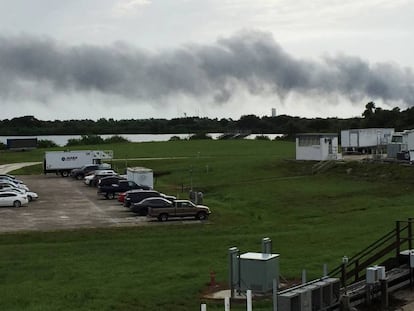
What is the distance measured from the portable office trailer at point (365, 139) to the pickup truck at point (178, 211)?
46578mm

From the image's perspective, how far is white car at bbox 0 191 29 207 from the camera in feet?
163

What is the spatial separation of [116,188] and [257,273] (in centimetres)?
3756

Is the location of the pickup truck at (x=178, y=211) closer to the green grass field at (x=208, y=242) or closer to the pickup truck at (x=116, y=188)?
the green grass field at (x=208, y=242)

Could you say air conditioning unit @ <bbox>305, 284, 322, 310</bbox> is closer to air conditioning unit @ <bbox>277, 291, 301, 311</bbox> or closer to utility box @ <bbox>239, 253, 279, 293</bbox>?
air conditioning unit @ <bbox>277, 291, 301, 311</bbox>

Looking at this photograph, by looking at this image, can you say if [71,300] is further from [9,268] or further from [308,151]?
[308,151]

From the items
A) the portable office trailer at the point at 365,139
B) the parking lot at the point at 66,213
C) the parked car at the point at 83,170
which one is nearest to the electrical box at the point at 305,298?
the parking lot at the point at 66,213

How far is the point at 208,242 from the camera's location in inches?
1228

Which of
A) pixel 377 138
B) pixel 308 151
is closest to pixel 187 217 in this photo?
pixel 308 151

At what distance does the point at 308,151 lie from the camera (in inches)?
2869

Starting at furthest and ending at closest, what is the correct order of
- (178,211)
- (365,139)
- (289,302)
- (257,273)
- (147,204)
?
(365,139) < (147,204) < (178,211) < (257,273) < (289,302)

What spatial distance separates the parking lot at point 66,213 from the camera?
39750 mm

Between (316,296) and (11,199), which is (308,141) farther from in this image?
(316,296)

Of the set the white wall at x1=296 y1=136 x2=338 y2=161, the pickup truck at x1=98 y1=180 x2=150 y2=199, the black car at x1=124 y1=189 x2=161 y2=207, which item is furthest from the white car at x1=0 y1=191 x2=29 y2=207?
the white wall at x1=296 y1=136 x2=338 y2=161

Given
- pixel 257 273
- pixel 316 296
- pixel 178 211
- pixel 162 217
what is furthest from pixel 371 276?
pixel 162 217
